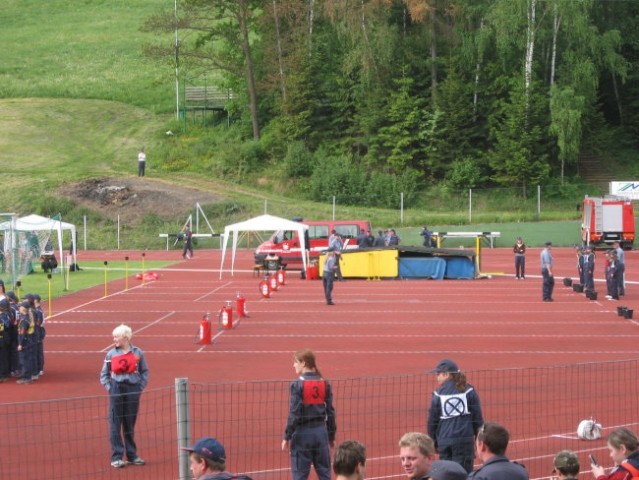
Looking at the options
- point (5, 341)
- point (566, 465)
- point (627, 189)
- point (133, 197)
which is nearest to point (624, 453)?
point (566, 465)

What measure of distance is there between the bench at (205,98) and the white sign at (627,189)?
3359 cm

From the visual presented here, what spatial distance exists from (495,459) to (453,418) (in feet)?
9.58

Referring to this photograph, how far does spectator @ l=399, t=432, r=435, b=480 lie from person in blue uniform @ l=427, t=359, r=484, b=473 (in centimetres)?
345

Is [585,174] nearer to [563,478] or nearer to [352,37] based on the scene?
[352,37]

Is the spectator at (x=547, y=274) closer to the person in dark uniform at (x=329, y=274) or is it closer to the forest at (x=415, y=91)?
the person in dark uniform at (x=329, y=274)

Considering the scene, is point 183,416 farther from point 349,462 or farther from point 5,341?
point 5,341

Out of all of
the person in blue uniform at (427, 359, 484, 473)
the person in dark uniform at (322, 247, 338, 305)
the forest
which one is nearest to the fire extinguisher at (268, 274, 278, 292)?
the person in dark uniform at (322, 247, 338, 305)

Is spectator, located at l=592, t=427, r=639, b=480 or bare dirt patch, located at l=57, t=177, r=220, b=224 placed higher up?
bare dirt patch, located at l=57, t=177, r=220, b=224

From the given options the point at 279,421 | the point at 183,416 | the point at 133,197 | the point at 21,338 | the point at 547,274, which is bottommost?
the point at 279,421

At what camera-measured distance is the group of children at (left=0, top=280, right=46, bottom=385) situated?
17578 millimetres

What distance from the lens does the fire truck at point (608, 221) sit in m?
51.8

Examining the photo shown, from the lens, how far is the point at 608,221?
52031mm

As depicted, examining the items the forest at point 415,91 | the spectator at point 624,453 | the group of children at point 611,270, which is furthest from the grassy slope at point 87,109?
the spectator at point 624,453

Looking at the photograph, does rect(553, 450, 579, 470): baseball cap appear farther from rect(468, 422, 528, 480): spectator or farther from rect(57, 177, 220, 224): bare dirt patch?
rect(57, 177, 220, 224): bare dirt patch
